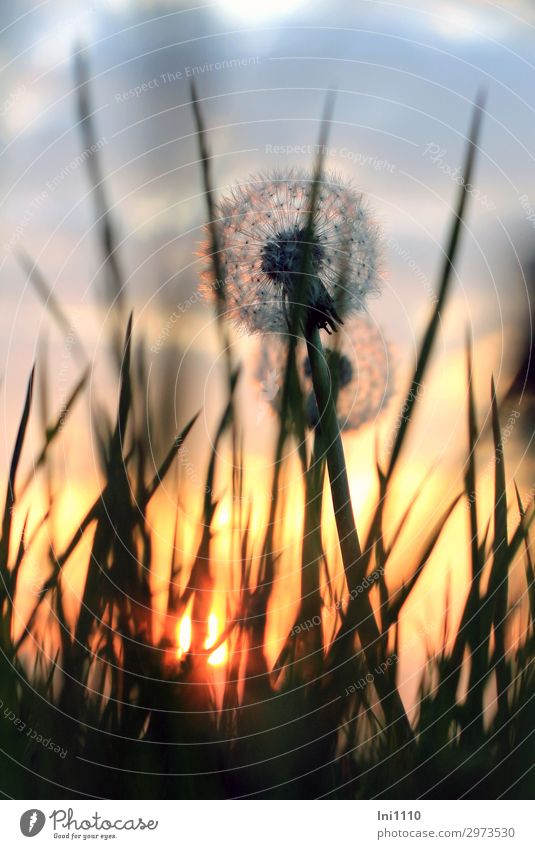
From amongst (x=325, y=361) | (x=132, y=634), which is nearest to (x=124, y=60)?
(x=325, y=361)

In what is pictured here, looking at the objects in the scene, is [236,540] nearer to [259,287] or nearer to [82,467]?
[82,467]

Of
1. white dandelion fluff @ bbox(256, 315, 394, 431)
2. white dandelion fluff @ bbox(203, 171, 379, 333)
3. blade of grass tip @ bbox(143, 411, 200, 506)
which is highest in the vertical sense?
white dandelion fluff @ bbox(203, 171, 379, 333)

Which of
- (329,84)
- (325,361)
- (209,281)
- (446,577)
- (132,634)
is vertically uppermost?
(329,84)
